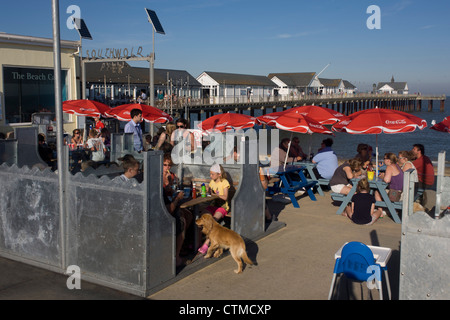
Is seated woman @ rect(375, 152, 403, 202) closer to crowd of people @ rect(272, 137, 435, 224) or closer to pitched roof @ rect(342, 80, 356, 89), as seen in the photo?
crowd of people @ rect(272, 137, 435, 224)

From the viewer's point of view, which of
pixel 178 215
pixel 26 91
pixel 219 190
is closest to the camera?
pixel 178 215

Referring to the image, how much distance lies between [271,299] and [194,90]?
62.0 meters

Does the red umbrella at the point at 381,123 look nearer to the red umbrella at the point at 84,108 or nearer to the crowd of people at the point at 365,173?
the crowd of people at the point at 365,173

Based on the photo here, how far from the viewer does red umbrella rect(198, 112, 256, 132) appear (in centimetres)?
1263

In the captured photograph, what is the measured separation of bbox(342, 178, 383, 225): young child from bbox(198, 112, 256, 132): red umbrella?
5184mm

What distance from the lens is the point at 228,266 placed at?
589 centimetres

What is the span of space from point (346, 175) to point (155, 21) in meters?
11.6

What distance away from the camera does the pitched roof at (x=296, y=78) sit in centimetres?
9077

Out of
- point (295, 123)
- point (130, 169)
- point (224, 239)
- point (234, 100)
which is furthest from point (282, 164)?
point (234, 100)

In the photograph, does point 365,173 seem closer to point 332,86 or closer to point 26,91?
point 26,91

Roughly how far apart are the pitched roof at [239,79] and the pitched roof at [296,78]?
7.10 meters

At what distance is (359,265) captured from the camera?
14.1ft

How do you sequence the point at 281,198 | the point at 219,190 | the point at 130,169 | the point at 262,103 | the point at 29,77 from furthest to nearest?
the point at 262,103 < the point at 29,77 < the point at 281,198 < the point at 219,190 < the point at 130,169
